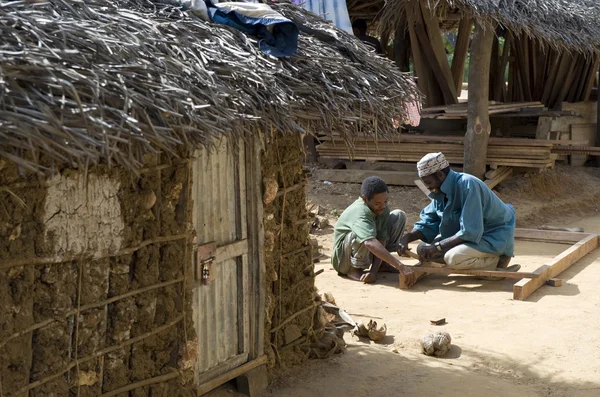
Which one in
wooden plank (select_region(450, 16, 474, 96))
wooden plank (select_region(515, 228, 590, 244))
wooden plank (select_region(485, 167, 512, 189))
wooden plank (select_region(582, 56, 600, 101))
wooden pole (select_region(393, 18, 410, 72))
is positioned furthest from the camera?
wooden plank (select_region(582, 56, 600, 101))

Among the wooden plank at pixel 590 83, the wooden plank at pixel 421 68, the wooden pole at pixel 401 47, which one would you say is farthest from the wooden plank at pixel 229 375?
the wooden plank at pixel 590 83

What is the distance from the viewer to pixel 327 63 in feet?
18.2

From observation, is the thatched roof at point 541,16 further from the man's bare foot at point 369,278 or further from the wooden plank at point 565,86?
the man's bare foot at point 369,278

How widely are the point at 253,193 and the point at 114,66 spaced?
1.63 m

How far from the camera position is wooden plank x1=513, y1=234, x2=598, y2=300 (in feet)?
24.1

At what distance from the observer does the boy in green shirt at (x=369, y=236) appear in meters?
7.78

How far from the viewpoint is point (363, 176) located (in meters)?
12.4

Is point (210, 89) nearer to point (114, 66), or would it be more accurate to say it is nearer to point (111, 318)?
point (114, 66)

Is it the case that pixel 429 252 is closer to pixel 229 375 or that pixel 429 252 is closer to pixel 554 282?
pixel 554 282

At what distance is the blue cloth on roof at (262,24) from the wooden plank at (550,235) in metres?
5.42

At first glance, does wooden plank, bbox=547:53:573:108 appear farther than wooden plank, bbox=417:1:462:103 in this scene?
Yes

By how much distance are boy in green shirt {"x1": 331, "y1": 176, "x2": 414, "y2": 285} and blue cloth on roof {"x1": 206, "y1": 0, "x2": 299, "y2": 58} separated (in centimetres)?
276

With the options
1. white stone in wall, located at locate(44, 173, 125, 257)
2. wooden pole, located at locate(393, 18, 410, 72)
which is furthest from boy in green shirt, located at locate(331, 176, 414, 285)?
wooden pole, located at locate(393, 18, 410, 72)

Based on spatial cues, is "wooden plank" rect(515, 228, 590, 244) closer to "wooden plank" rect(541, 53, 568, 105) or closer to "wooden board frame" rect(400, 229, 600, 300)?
"wooden board frame" rect(400, 229, 600, 300)
